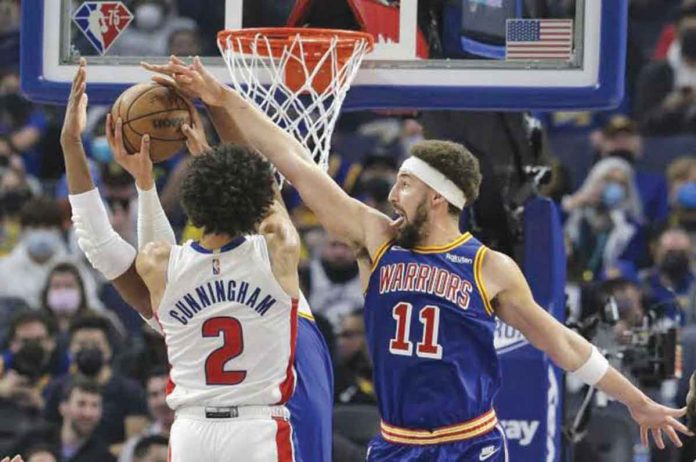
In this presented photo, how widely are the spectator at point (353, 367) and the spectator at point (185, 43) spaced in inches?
118

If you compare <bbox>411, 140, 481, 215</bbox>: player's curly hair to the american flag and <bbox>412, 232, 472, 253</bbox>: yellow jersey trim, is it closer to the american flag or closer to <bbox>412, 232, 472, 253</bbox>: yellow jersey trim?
<bbox>412, 232, 472, 253</bbox>: yellow jersey trim

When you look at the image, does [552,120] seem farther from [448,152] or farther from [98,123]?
[448,152]

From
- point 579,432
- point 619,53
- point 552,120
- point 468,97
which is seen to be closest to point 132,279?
point 468,97

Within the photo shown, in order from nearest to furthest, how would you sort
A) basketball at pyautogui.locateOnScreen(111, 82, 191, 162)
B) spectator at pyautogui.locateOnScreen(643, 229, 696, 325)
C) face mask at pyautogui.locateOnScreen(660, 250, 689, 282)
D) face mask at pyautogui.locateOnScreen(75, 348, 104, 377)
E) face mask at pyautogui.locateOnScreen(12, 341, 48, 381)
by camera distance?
basketball at pyautogui.locateOnScreen(111, 82, 191, 162), face mask at pyautogui.locateOnScreen(75, 348, 104, 377), face mask at pyautogui.locateOnScreen(12, 341, 48, 381), spectator at pyautogui.locateOnScreen(643, 229, 696, 325), face mask at pyautogui.locateOnScreen(660, 250, 689, 282)

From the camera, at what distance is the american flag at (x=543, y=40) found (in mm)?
7461

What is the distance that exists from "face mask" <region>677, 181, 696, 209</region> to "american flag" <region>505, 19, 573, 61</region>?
504 centimetres

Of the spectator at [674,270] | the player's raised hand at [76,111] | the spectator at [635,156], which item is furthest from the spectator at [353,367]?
the player's raised hand at [76,111]

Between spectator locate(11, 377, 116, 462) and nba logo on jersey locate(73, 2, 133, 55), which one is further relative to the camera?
spectator locate(11, 377, 116, 462)

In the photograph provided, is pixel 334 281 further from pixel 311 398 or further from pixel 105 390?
pixel 311 398

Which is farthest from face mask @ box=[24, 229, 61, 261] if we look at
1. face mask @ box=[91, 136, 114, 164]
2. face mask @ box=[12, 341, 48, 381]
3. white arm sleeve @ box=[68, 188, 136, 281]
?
white arm sleeve @ box=[68, 188, 136, 281]

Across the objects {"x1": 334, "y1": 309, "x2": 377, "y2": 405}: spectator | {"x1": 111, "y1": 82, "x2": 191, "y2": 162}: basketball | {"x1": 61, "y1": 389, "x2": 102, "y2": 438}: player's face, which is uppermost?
{"x1": 111, "y1": 82, "x2": 191, "y2": 162}: basketball

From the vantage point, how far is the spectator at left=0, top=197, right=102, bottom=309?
39.0 feet

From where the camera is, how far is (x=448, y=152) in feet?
21.5

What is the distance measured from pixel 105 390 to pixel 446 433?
4.34m
